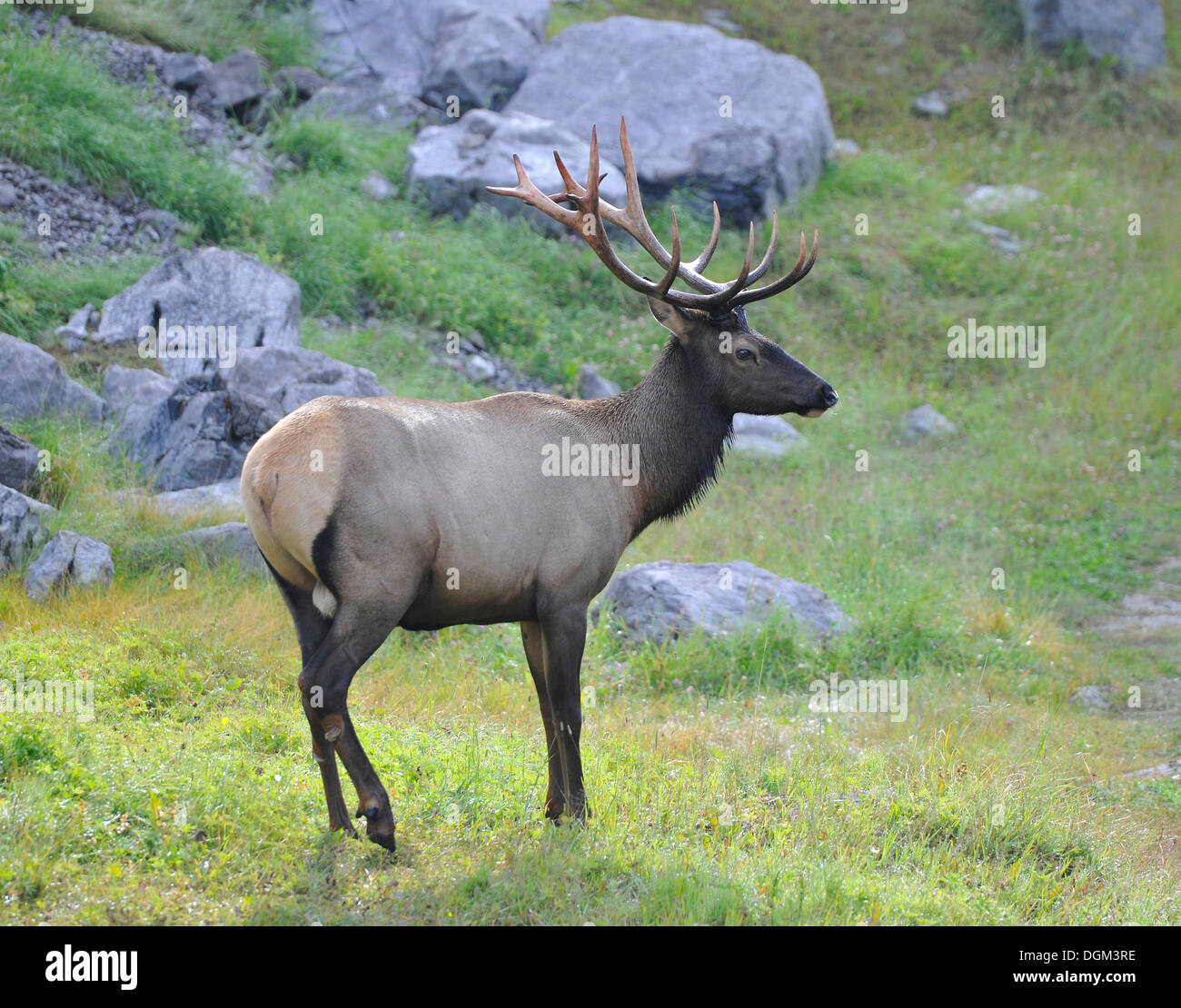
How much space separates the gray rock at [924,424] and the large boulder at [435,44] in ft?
25.2

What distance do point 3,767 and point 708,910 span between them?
3.21m

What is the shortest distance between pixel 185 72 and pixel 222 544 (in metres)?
9.26

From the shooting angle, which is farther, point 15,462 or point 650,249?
point 15,462

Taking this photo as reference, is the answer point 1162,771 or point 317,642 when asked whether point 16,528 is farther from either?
point 1162,771

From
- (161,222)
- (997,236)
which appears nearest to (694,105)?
(997,236)

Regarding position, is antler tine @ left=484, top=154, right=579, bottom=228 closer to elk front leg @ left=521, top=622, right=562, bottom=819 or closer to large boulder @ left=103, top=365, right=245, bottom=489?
elk front leg @ left=521, top=622, right=562, bottom=819

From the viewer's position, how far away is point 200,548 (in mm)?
8203

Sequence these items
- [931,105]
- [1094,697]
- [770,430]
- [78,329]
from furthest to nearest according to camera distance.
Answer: [931,105]
[770,430]
[78,329]
[1094,697]

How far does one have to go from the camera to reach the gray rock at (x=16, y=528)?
761cm

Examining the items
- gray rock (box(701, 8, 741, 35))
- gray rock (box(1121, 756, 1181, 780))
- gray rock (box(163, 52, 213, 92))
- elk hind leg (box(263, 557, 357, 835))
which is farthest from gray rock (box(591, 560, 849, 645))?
gray rock (box(701, 8, 741, 35))

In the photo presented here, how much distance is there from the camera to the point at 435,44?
57.7ft

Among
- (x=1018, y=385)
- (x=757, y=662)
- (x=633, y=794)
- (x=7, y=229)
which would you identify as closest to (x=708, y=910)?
(x=633, y=794)

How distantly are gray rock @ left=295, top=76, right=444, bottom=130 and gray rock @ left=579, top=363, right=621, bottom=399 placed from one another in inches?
224

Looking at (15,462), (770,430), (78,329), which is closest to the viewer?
(15,462)
